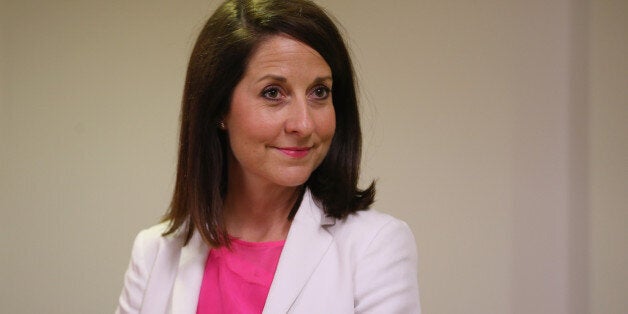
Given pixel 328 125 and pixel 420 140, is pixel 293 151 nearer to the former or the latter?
pixel 328 125

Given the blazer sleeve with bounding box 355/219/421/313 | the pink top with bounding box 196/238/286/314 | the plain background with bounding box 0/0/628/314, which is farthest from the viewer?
the plain background with bounding box 0/0/628/314

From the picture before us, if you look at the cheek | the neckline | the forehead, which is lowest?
the neckline

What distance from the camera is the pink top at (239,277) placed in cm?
144

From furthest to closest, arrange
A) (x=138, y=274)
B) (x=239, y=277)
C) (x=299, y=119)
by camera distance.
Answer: (x=138, y=274), (x=239, y=277), (x=299, y=119)

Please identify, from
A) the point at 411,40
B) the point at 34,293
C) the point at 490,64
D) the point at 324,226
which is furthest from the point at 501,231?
the point at 34,293

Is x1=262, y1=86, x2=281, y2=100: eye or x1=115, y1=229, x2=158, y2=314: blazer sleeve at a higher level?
x1=262, y1=86, x2=281, y2=100: eye

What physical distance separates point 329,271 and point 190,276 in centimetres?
32

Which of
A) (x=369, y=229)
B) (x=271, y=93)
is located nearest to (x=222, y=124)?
(x=271, y=93)

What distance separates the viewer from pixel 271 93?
1371 millimetres

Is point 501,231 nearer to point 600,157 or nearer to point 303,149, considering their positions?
point 600,157

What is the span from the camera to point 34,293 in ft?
8.48

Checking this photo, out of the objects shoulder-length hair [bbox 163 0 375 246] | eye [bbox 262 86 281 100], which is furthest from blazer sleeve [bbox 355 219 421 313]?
eye [bbox 262 86 281 100]

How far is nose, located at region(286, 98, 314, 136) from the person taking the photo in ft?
4.39

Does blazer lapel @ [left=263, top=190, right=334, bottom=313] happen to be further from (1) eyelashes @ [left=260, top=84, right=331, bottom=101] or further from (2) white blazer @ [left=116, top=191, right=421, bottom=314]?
(1) eyelashes @ [left=260, top=84, right=331, bottom=101]
